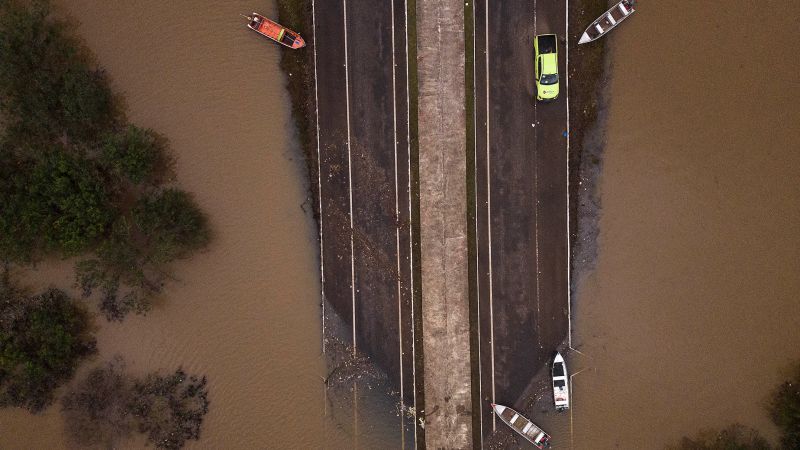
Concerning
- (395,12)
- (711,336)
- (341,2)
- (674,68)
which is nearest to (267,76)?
(341,2)

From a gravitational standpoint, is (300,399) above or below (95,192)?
below

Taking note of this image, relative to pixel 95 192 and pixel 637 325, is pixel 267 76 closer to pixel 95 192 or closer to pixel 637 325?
pixel 95 192

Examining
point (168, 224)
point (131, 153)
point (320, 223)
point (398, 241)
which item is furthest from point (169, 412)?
point (398, 241)

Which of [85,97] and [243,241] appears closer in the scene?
[85,97]

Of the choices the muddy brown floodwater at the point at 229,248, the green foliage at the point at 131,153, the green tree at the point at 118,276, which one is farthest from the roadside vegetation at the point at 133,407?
the green foliage at the point at 131,153

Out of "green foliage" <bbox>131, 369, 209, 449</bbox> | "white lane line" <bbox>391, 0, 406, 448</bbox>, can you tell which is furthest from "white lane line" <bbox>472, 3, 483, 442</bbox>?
"green foliage" <bbox>131, 369, 209, 449</bbox>

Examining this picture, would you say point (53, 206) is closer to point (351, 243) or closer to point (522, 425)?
point (351, 243)
